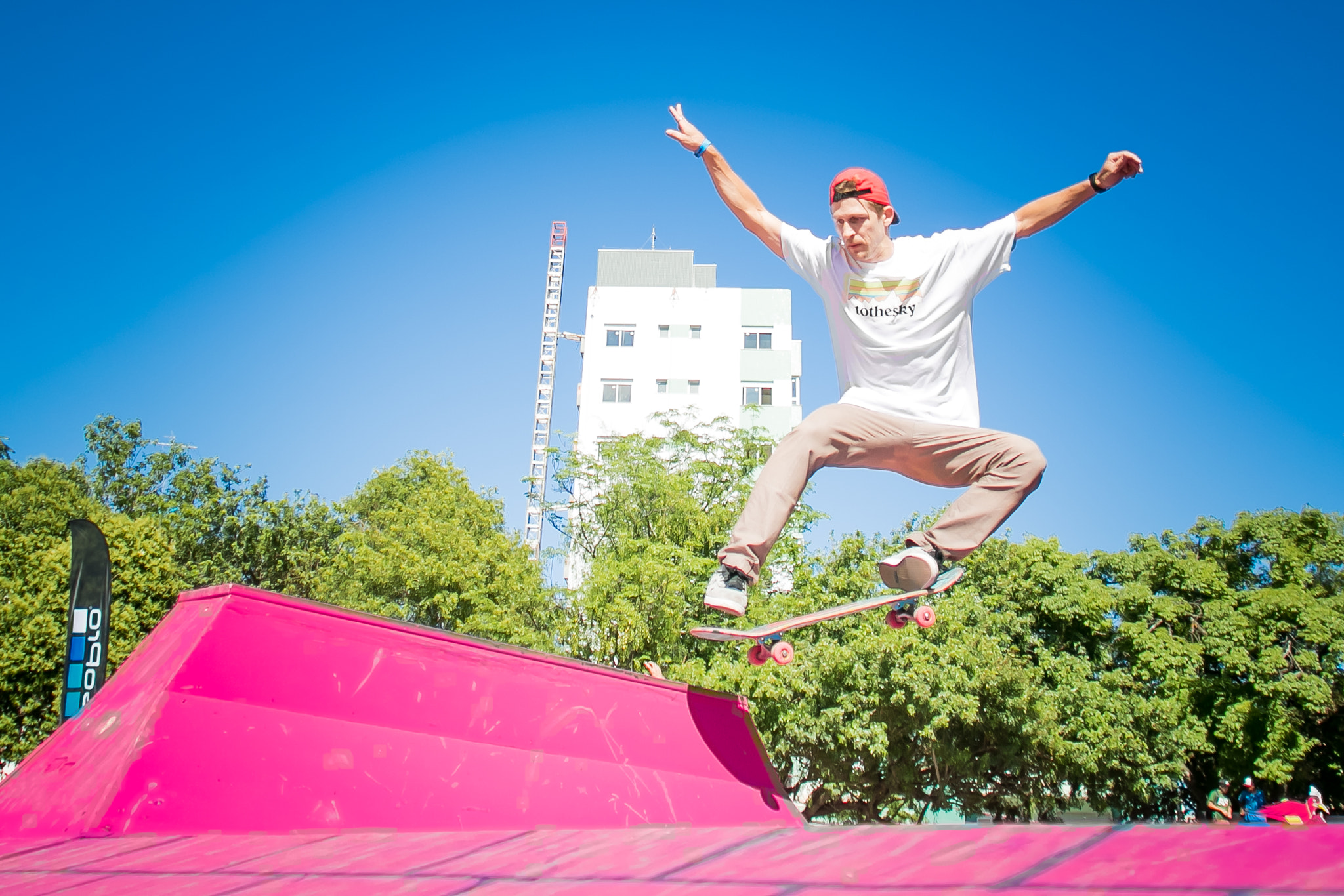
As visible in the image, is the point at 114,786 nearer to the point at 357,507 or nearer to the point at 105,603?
the point at 105,603

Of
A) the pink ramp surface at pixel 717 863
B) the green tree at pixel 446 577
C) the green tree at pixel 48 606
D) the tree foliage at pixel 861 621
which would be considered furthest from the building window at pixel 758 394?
the pink ramp surface at pixel 717 863

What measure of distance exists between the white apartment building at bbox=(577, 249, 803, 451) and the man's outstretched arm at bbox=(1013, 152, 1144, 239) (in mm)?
38981

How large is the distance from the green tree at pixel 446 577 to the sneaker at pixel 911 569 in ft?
53.1

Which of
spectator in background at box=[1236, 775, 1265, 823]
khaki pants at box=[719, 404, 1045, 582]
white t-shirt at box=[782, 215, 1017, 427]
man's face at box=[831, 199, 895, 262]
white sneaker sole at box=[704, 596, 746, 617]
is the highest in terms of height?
man's face at box=[831, 199, 895, 262]

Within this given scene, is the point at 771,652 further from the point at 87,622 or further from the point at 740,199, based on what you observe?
the point at 87,622

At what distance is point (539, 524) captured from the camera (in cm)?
4928

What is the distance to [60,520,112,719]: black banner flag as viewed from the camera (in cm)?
Result: 1199

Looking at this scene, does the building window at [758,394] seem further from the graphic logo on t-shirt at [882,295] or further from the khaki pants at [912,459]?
the khaki pants at [912,459]

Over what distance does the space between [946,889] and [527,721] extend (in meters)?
3.65

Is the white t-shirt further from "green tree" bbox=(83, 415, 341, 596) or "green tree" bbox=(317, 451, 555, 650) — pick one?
"green tree" bbox=(83, 415, 341, 596)

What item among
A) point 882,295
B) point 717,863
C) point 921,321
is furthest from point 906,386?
point 717,863

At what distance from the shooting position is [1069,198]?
5.20 m

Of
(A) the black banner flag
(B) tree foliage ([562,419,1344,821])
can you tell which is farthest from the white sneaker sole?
(B) tree foliage ([562,419,1344,821])

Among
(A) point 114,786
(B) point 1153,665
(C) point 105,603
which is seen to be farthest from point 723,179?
(B) point 1153,665
